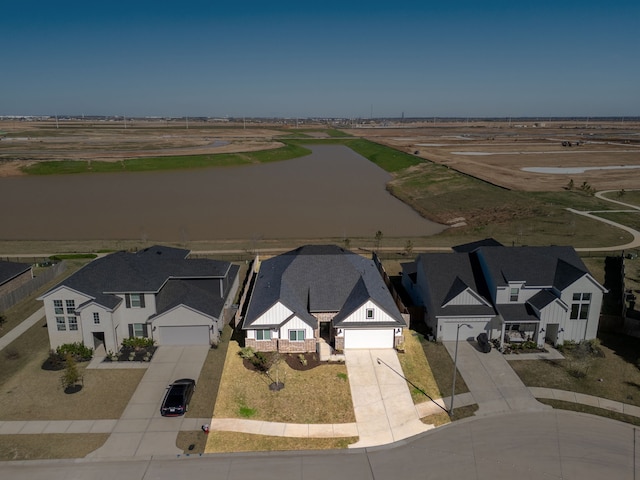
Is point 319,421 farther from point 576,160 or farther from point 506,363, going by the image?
point 576,160

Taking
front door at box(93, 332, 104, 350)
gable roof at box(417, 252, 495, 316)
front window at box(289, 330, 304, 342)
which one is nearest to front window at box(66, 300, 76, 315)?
front door at box(93, 332, 104, 350)

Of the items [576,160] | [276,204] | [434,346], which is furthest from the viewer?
[576,160]

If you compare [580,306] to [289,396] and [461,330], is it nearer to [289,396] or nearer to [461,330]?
[461,330]

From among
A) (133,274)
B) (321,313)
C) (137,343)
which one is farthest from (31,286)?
(321,313)

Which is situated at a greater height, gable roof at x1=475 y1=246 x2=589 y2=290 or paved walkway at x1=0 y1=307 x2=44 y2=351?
gable roof at x1=475 y1=246 x2=589 y2=290

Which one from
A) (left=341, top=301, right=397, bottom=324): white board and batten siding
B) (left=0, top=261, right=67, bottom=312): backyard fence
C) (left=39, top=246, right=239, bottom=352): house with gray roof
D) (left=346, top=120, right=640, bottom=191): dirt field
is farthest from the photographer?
(left=346, top=120, right=640, bottom=191): dirt field

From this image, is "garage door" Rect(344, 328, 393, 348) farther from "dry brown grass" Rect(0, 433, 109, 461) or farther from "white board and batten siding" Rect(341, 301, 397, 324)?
"dry brown grass" Rect(0, 433, 109, 461)

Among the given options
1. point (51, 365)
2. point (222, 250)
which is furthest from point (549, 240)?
point (51, 365)
